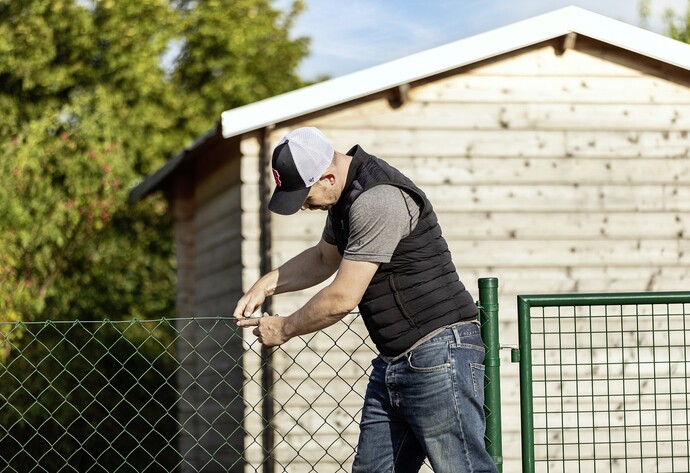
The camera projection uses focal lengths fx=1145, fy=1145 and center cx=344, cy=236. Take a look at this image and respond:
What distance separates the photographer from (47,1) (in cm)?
1839

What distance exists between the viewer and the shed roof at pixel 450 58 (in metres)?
7.57

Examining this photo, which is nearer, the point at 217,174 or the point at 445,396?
the point at 445,396

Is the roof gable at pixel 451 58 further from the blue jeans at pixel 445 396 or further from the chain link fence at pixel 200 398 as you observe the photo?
the blue jeans at pixel 445 396

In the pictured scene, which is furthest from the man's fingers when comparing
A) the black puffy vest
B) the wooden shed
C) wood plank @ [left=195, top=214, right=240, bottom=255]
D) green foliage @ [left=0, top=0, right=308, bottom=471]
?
wood plank @ [left=195, top=214, right=240, bottom=255]

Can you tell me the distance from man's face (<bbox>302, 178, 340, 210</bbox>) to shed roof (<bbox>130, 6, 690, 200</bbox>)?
12.3ft

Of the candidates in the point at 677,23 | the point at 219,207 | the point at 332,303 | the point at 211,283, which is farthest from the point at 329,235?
the point at 677,23

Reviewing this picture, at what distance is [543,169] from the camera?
7.97m

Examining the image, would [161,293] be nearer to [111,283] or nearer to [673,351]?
[111,283]

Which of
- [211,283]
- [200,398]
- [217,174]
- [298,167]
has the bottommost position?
[200,398]

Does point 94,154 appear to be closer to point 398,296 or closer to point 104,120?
point 104,120

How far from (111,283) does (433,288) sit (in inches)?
452

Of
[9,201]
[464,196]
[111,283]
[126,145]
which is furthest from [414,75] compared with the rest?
[126,145]

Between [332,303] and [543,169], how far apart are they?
15.2ft

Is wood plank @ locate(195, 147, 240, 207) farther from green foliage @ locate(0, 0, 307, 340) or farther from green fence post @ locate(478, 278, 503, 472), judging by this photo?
green fence post @ locate(478, 278, 503, 472)
